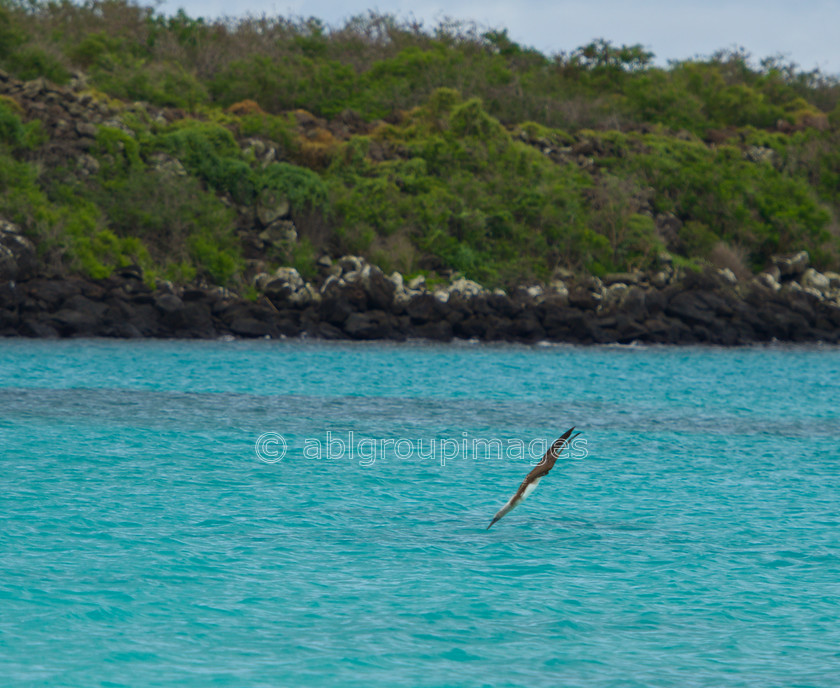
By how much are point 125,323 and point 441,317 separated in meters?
9.04

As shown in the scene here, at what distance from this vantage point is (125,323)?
26125 mm

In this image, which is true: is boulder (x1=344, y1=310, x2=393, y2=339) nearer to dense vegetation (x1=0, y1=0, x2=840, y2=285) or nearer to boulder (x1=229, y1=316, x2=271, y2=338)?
boulder (x1=229, y1=316, x2=271, y2=338)

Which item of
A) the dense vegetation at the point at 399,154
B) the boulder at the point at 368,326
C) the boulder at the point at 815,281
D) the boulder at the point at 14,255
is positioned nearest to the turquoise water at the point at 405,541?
the boulder at the point at 14,255

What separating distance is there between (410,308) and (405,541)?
20.7 m

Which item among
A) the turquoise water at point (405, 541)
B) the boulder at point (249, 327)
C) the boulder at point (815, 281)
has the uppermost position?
the boulder at point (815, 281)

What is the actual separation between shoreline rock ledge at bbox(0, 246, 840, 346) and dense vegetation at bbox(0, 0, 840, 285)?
58.6 inches

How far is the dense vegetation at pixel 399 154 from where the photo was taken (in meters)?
31.8

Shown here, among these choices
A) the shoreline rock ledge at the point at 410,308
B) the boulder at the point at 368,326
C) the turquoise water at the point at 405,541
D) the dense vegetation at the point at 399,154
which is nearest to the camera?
the turquoise water at the point at 405,541

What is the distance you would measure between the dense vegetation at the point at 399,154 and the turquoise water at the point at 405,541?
1466 centimetres

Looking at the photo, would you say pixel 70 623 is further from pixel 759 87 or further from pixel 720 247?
pixel 759 87

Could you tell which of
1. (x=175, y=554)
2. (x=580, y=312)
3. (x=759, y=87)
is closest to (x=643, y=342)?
(x=580, y=312)

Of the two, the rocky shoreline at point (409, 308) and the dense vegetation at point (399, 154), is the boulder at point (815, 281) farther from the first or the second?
the dense vegetation at point (399, 154)

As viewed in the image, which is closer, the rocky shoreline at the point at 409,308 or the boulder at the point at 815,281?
the rocky shoreline at the point at 409,308

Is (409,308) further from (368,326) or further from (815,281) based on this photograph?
(815,281)
